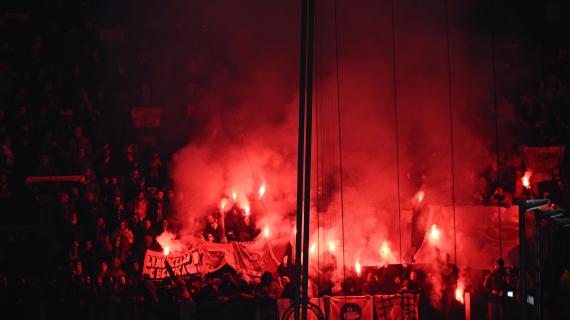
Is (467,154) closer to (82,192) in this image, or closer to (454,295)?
(454,295)

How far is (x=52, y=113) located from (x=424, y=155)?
6.39 meters

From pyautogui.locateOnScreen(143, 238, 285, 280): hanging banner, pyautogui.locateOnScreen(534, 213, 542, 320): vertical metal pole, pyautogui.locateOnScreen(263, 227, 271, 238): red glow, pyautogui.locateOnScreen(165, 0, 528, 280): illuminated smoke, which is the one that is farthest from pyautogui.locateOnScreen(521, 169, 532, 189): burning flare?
pyautogui.locateOnScreen(534, 213, 542, 320): vertical metal pole

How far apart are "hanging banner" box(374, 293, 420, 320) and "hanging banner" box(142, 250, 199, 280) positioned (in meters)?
2.76

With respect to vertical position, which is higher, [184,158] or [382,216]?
[184,158]

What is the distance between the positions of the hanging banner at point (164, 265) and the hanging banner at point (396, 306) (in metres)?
2.76

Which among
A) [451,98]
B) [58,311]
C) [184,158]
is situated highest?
[451,98]

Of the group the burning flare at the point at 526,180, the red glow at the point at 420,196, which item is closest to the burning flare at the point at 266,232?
the red glow at the point at 420,196

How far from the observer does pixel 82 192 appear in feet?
35.8

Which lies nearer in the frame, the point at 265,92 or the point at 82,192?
the point at 82,192

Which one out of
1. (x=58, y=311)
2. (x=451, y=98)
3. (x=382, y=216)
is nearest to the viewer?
(x=58, y=311)

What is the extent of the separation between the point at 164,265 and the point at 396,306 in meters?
3.31

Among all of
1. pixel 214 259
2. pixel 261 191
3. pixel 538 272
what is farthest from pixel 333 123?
pixel 538 272

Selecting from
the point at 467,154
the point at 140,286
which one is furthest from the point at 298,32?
the point at 140,286

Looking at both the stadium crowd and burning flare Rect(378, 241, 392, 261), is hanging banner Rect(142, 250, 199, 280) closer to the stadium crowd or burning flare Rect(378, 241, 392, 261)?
the stadium crowd
